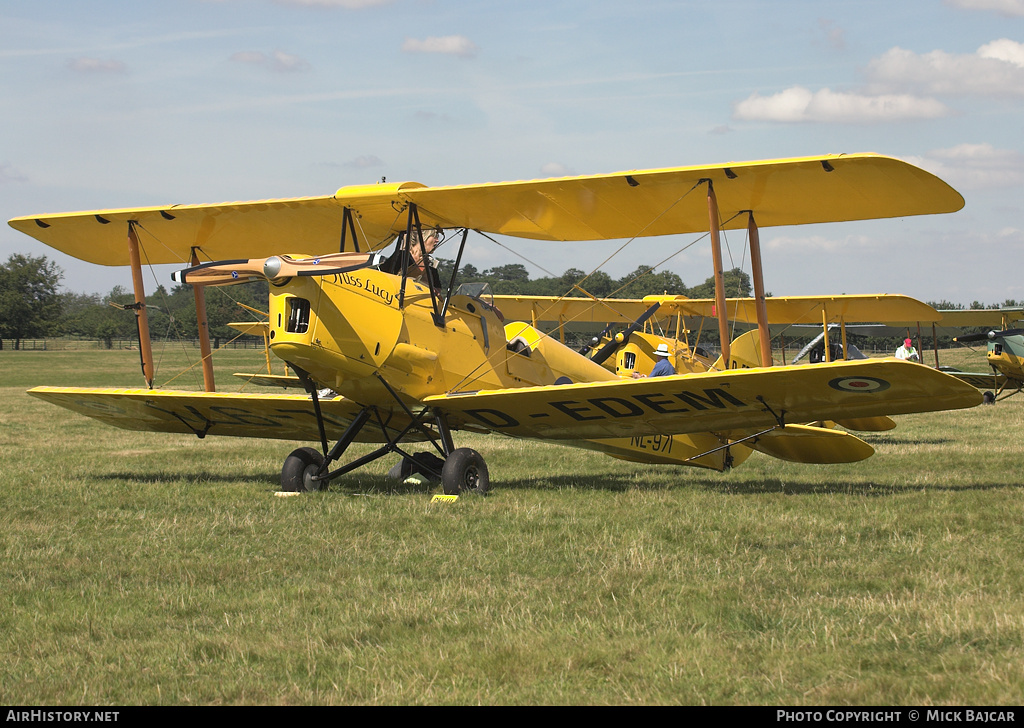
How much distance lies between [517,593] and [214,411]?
254 inches

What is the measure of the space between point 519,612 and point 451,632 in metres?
0.43

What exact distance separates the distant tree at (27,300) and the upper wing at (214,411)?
3212 inches

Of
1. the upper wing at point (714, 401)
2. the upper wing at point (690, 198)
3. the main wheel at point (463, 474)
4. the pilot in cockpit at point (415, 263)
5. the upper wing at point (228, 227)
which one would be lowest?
the main wheel at point (463, 474)

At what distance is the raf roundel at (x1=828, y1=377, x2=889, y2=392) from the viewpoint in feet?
25.6

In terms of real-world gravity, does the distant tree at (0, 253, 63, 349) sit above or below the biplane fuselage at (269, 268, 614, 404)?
above

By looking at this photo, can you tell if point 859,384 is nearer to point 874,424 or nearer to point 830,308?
point 874,424

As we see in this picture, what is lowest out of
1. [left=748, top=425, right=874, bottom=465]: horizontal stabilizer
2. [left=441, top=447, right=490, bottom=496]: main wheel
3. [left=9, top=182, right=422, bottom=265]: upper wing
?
[left=748, top=425, right=874, bottom=465]: horizontal stabilizer

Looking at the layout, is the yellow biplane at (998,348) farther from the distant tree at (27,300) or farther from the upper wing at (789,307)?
the distant tree at (27,300)

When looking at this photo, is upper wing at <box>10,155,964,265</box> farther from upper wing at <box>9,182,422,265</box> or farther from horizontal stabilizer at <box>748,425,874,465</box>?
horizontal stabilizer at <box>748,425,874,465</box>

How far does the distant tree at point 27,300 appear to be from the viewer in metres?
83.1

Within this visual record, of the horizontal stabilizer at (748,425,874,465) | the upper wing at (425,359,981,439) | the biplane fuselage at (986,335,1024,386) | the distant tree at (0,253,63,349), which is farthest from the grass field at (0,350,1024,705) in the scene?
the distant tree at (0,253,63,349)

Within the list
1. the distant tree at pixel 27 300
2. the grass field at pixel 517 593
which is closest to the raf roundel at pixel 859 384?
the grass field at pixel 517 593

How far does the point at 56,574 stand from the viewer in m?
5.84
